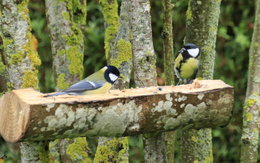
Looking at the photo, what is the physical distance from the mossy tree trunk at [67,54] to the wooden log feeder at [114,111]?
3.71ft

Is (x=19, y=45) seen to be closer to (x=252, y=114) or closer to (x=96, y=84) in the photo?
(x=96, y=84)

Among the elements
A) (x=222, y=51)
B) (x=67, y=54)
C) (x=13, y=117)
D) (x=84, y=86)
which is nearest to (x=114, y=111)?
(x=84, y=86)

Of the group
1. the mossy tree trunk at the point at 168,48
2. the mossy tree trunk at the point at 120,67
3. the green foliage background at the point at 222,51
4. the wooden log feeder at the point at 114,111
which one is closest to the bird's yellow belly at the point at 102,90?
the wooden log feeder at the point at 114,111

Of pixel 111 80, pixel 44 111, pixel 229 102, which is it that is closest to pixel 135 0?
pixel 111 80

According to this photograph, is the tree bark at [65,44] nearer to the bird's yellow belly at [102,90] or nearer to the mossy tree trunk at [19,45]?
the mossy tree trunk at [19,45]

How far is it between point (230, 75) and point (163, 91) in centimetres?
316

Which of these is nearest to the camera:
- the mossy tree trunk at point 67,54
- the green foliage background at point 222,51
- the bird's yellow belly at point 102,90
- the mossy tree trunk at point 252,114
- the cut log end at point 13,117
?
the cut log end at point 13,117

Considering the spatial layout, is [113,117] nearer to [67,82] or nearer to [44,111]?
[44,111]

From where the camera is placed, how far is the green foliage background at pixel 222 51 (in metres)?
5.43

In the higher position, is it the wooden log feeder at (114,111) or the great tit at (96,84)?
the great tit at (96,84)

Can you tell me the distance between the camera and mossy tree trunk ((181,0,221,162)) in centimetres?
338

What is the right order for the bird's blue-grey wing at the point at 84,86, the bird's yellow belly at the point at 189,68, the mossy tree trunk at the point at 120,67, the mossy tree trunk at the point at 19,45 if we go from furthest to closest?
the bird's yellow belly at the point at 189,68
the mossy tree trunk at the point at 120,67
the mossy tree trunk at the point at 19,45
the bird's blue-grey wing at the point at 84,86

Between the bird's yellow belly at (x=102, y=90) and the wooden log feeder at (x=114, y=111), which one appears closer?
the wooden log feeder at (x=114, y=111)

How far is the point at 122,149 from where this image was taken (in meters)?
3.30
